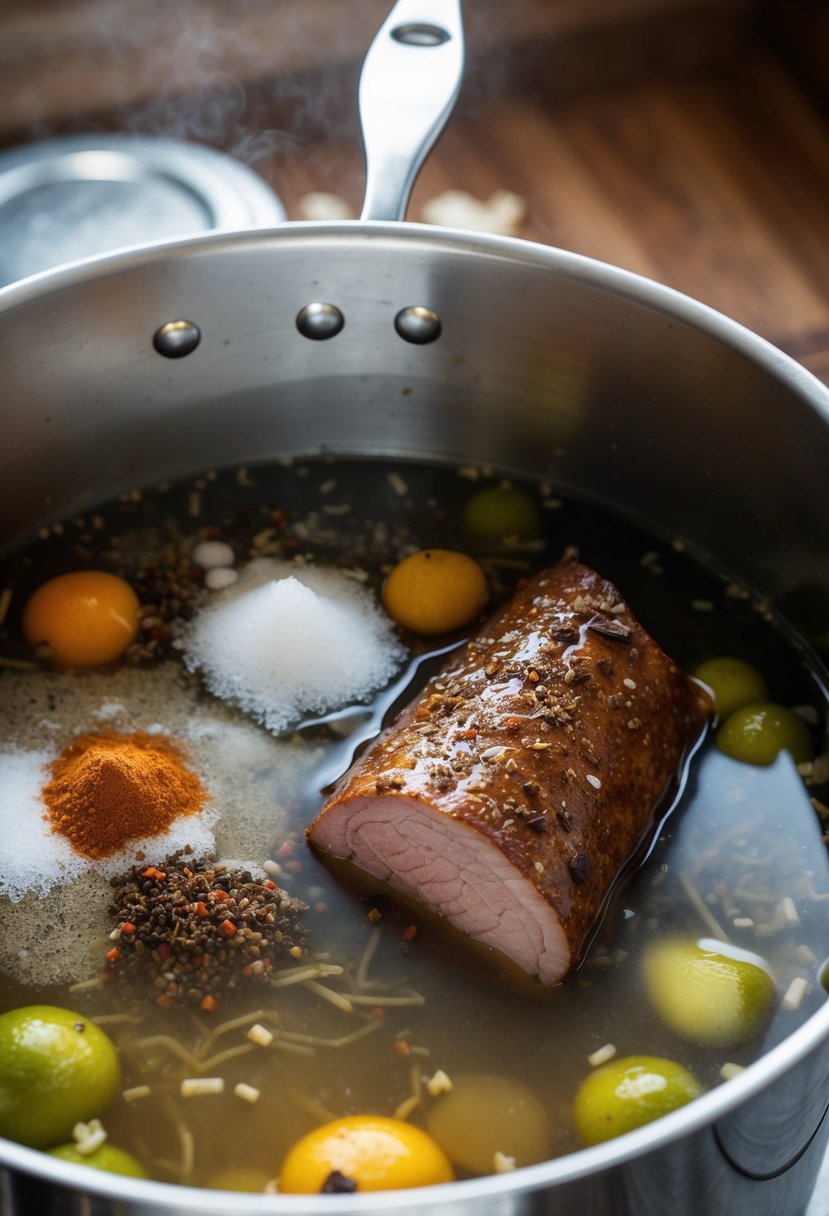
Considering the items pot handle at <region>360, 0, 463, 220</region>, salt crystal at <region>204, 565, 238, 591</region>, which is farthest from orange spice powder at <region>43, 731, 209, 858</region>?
pot handle at <region>360, 0, 463, 220</region>

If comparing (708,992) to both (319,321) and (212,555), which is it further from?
(319,321)

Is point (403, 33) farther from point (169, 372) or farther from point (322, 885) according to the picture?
point (322, 885)

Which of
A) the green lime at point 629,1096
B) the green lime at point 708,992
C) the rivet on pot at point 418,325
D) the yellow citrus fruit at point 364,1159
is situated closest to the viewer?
the yellow citrus fruit at point 364,1159

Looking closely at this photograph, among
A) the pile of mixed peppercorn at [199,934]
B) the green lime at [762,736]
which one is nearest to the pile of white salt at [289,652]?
the pile of mixed peppercorn at [199,934]

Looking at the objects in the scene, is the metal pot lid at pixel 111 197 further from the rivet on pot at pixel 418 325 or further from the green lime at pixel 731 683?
the green lime at pixel 731 683

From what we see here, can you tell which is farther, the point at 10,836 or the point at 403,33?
the point at 403,33

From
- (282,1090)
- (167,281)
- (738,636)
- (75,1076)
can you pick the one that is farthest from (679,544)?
(75,1076)
